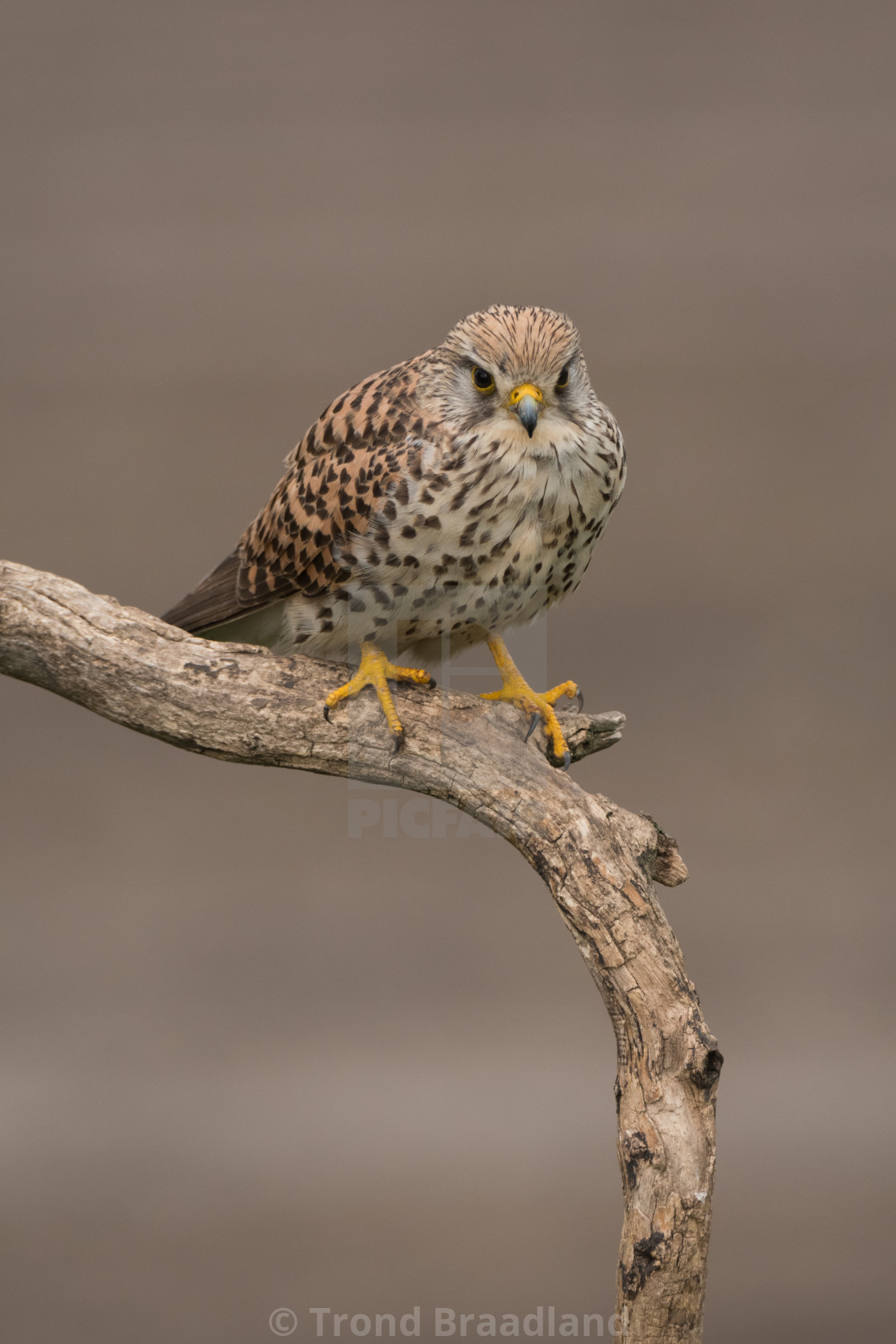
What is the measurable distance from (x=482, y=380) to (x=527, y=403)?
0.12 metres

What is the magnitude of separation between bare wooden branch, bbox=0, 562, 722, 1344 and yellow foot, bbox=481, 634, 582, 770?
49 millimetres

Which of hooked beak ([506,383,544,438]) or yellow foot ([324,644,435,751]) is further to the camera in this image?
yellow foot ([324,644,435,751])

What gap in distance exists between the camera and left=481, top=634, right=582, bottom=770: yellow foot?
2.07 meters

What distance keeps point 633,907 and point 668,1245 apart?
485 millimetres

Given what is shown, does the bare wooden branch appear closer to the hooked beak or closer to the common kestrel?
the common kestrel

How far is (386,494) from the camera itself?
188cm

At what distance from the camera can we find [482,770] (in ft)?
6.40

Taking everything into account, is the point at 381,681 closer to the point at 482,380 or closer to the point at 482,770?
the point at 482,770

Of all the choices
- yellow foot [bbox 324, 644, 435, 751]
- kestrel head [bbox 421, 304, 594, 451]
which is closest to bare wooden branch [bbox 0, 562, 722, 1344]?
yellow foot [bbox 324, 644, 435, 751]

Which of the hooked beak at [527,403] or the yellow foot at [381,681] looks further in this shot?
the yellow foot at [381,681]

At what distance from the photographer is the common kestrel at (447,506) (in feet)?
5.97

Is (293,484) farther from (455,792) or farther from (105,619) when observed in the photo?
(455,792)

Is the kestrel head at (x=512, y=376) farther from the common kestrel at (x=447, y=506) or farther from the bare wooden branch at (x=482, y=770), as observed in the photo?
the bare wooden branch at (x=482, y=770)

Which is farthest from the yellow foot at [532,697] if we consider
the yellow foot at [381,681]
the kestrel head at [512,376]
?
the kestrel head at [512,376]
